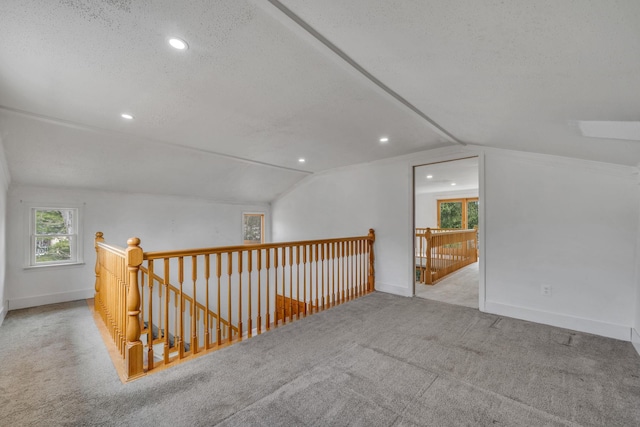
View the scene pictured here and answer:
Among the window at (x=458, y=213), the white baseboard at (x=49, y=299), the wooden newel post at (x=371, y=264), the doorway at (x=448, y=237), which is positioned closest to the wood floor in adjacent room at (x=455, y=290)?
the doorway at (x=448, y=237)

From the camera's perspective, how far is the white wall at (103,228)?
3.93m

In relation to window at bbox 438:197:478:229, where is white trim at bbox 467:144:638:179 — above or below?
above

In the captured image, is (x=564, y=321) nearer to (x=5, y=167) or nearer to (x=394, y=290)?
(x=394, y=290)

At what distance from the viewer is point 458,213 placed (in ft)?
29.2

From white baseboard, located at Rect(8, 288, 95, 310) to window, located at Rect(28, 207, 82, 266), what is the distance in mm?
487

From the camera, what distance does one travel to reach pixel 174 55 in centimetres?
175

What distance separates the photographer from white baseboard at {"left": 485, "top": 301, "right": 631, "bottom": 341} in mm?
2732

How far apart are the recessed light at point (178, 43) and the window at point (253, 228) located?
5.26 meters

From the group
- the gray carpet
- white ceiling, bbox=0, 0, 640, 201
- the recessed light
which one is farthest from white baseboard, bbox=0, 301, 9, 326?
the recessed light

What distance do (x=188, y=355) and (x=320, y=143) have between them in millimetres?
2796

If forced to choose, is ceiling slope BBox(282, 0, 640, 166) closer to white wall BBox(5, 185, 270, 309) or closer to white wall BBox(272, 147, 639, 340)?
white wall BBox(272, 147, 639, 340)

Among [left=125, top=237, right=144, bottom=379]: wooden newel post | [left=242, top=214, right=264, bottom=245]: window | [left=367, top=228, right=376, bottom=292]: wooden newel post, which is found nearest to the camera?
[left=125, top=237, right=144, bottom=379]: wooden newel post

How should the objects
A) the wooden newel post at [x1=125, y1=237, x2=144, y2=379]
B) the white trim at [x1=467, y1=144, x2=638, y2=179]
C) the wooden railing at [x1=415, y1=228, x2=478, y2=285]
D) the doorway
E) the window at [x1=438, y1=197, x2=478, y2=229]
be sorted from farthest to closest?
the window at [x1=438, y1=197, x2=478, y2=229]
the wooden railing at [x1=415, y1=228, x2=478, y2=285]
the doorway
the white trim at [x1=467, y1=144, x2=638, y2=179]
the wooden newel post at [x1=125, y1=237, x2=144, y2=379]

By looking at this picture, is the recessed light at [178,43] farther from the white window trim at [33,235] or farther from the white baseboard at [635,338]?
the white baseboard at [635,338]
